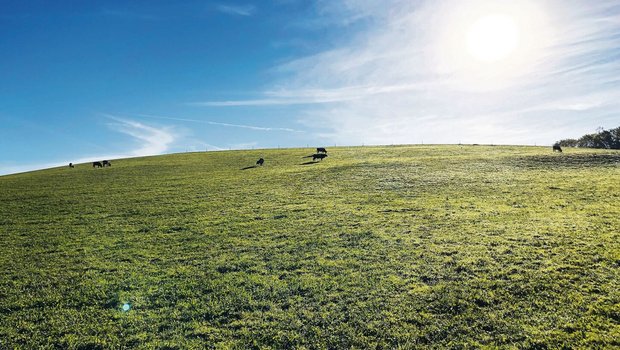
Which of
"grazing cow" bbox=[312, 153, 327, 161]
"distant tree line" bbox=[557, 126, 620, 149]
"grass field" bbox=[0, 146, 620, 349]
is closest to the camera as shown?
"grass field" bbox=[0, 146, 620, 349]

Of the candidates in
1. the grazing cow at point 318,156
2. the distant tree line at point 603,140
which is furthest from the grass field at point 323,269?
the distant tree line at point 603,140

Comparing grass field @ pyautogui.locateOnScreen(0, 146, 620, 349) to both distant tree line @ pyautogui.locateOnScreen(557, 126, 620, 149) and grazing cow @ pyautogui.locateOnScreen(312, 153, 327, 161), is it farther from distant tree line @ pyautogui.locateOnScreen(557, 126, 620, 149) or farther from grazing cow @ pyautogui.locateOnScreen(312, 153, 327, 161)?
distant tree line @ pyautogui.locateOnScreen(557, 126, 620, 149)

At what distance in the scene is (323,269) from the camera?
17.6 meters

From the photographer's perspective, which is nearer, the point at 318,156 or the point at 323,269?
the point at 323,269

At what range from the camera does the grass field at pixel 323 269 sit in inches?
499

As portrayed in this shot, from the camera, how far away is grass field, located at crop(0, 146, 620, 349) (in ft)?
41.5

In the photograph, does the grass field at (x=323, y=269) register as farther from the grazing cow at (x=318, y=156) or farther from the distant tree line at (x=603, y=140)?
the distant tree line at (x=603, y=140)

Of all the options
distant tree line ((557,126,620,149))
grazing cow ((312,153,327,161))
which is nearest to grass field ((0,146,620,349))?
grazing cow ((312,153,327,161))

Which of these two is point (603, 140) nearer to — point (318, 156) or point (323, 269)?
point (318, 156)

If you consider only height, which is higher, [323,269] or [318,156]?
[318,156]

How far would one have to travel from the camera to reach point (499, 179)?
3862cm

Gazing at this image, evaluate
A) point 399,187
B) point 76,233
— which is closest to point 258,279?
point 76,233

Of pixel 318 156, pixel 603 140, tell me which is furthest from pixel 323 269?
pixel 603 140

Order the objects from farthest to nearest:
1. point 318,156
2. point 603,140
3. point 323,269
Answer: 1. point 603,140
2. point 318,156
3. point 323,269
